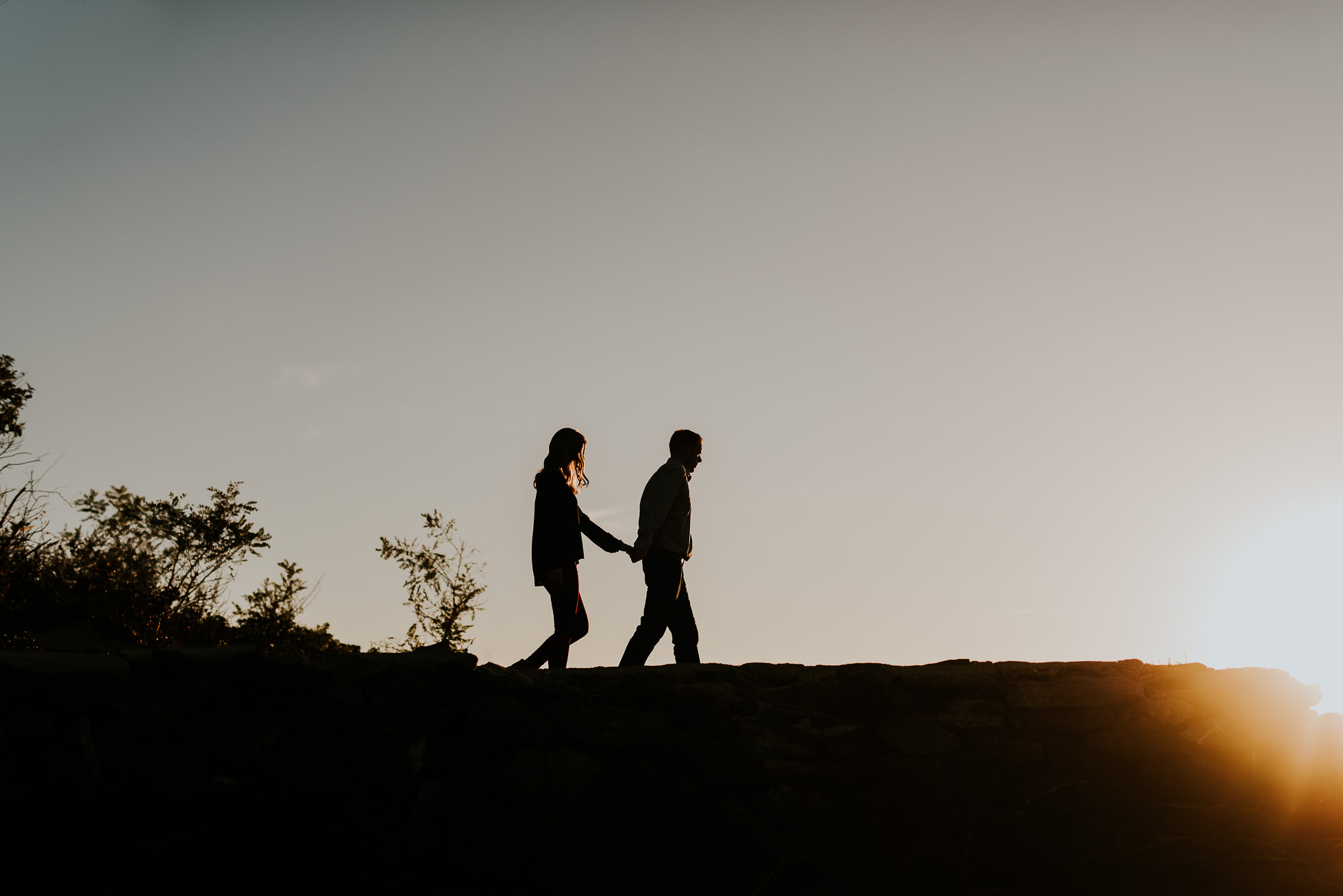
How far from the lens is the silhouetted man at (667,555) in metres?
6.19

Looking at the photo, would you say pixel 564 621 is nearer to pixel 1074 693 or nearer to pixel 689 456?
pixel 689 456

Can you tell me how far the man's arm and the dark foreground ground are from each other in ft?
4.32

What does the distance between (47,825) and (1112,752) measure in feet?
17.0

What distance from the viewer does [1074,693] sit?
501 centimetres

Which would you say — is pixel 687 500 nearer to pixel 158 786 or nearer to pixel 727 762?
pixel 727 762

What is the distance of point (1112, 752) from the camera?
492 centimetres

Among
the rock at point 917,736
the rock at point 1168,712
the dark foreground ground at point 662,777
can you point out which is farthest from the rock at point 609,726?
the rock at point 1168,712

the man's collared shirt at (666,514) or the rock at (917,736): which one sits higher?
the man's collared shirt at (666,514)

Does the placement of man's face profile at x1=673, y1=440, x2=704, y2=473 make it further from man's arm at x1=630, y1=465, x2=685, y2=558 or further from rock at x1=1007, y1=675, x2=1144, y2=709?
rock at x1=1007, y1=675, x2=1144, y2=709

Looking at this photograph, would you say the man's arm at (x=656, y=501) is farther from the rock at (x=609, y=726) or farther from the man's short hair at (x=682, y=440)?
the rock at (x=609, y=726)

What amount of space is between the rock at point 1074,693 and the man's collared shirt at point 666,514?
2301 mm

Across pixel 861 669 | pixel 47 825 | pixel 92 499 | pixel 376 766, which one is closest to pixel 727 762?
pixel 861 669

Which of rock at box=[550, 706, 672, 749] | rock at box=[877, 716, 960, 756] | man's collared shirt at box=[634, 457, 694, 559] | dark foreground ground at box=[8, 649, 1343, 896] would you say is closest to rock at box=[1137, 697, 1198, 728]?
dark foreground ground at box=[8, 649, 1343, 896]

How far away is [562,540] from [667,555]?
72 centimetres
